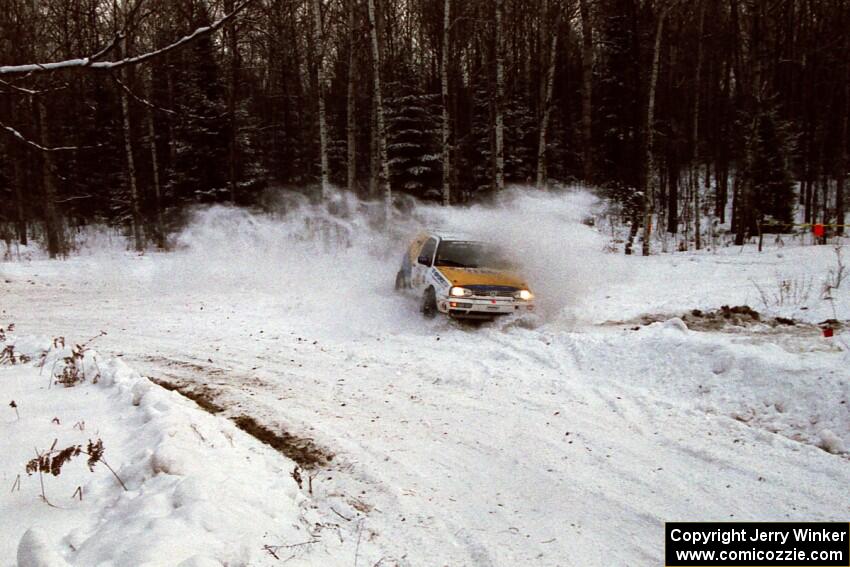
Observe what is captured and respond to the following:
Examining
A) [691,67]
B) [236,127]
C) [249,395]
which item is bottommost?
[249,395]

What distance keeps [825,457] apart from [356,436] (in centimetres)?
425

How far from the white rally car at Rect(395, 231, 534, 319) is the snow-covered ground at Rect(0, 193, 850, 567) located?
1.38 feet

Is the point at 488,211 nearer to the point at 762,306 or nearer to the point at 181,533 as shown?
the point at 762,306

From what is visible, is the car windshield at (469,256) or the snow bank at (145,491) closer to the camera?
the snow bank at (145,491)

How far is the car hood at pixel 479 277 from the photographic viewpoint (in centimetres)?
→ 1035

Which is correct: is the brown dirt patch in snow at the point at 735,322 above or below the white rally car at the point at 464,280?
below

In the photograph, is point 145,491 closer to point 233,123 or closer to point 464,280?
point 464,280

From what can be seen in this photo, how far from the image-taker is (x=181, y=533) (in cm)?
325

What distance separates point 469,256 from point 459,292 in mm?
1561

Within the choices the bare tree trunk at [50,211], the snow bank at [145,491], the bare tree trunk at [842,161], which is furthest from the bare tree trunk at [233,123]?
the bare tree trunk at [842,161]

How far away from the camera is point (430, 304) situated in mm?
10797

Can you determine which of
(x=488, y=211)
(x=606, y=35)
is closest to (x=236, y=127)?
A: (x=488, y=211)

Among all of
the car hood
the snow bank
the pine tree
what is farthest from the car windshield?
the pine tree

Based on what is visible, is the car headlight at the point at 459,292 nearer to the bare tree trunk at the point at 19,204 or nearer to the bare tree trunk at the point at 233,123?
the bare tree trunk at the point at 233,123
